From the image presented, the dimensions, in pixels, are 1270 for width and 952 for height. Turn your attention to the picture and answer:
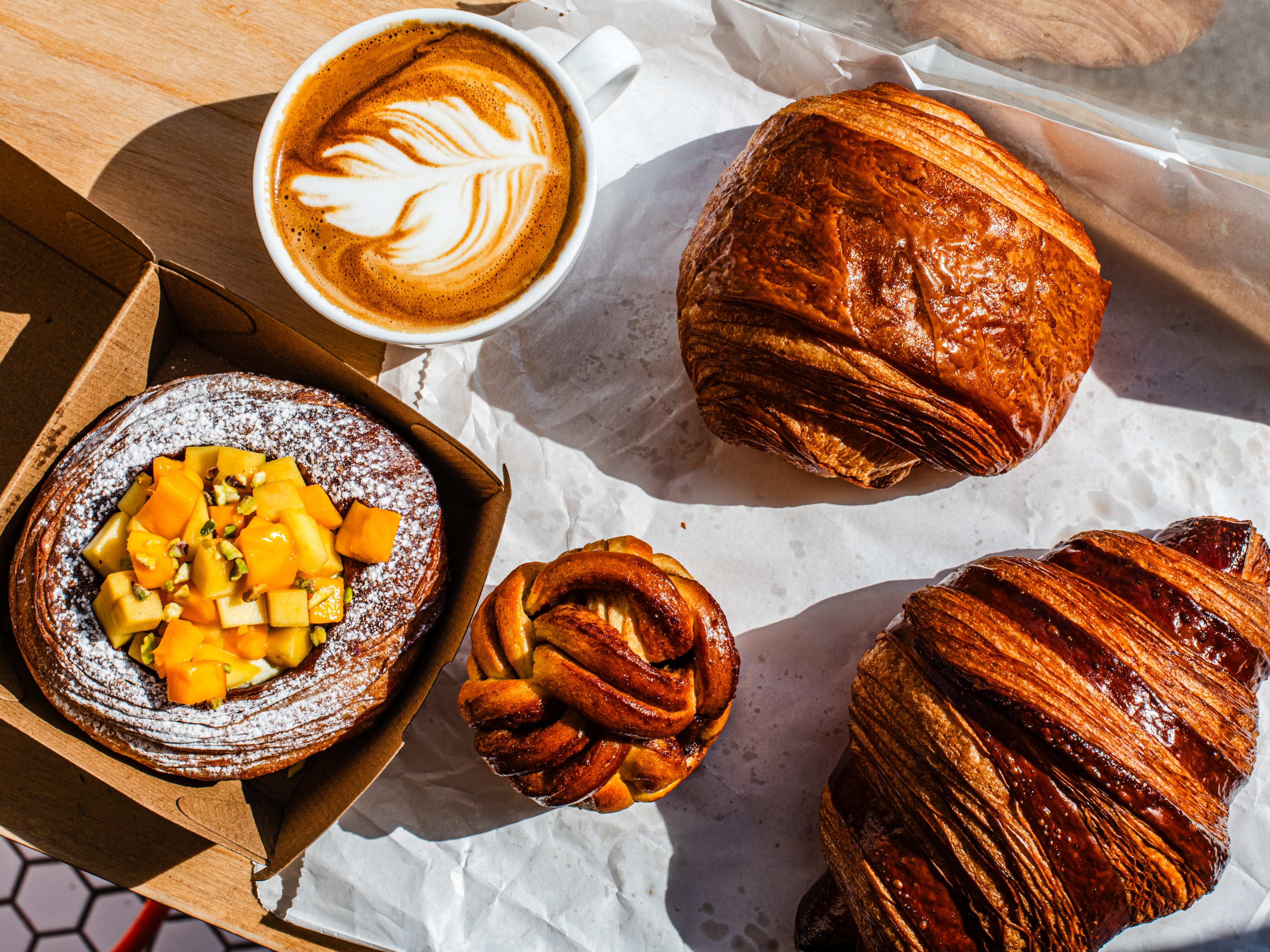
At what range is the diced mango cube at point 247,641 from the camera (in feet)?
4.94

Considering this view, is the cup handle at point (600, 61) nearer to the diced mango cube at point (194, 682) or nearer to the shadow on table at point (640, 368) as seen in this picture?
the shadow on table at point (640, 368)

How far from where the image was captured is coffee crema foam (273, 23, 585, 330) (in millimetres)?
1646

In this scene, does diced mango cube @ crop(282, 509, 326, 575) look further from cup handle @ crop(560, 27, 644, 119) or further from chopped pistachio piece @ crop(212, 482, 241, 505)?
cup handle @ crop(560, 27, 644, 119)

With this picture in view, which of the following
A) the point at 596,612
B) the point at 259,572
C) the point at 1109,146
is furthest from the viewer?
the point at 1109,146

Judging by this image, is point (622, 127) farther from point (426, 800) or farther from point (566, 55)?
point (426, 800)

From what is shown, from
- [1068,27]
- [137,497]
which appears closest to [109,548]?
[137,497]

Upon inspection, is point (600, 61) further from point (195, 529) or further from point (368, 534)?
point (195, 529)

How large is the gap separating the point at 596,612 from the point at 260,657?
58 centimetres

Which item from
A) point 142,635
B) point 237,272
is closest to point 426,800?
point 142,635

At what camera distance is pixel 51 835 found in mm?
1797

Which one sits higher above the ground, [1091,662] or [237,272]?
[237,272]

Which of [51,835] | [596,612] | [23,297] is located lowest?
[51,835]

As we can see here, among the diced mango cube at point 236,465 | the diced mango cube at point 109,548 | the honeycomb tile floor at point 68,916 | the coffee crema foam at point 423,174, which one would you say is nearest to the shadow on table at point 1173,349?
the coffee crema foam at point 423,174

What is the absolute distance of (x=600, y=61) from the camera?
167cm
